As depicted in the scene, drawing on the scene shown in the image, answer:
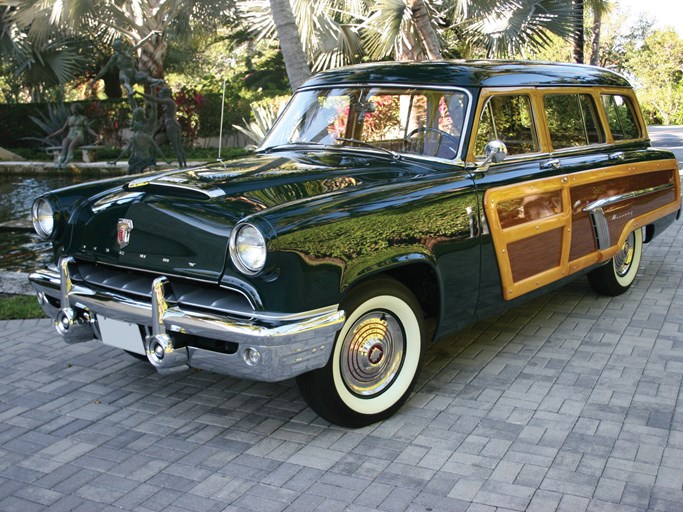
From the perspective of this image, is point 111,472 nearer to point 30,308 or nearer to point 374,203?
point 374,203

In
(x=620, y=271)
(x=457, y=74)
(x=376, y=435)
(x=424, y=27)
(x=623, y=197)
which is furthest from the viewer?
(x=424, y=27)

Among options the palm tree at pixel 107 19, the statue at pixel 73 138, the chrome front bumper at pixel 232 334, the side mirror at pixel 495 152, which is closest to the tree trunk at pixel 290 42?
the side mirror at pixel 495 152

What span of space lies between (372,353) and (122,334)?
1.26 meters

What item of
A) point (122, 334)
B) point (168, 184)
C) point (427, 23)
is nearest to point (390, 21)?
point (427, 23)

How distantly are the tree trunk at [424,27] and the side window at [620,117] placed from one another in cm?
500

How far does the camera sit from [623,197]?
19.1 ft

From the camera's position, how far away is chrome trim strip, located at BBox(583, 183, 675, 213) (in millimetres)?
5426

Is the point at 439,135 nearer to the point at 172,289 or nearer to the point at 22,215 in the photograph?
the point at 172,289

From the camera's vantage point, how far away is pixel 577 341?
17.4ft

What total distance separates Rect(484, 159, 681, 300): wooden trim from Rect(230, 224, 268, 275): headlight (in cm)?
159

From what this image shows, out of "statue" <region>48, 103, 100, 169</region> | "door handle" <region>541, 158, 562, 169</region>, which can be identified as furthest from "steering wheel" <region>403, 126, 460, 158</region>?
"statue" <region>48, 103, 100, 169</region>

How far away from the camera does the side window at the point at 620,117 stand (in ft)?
19.9

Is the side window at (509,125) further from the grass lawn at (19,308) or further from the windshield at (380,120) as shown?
the grass lawn at (19,308)

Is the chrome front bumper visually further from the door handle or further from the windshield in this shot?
the door handle
